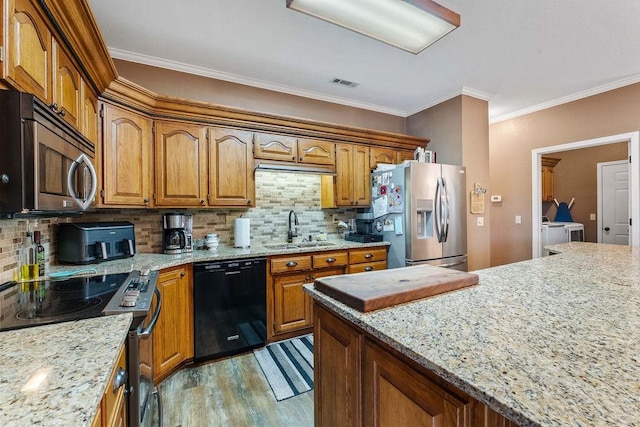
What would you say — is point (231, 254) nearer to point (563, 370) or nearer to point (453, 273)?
point (453, 273)

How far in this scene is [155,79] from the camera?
2.78m

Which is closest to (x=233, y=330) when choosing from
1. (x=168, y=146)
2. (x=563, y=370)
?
(x=168, y=146)

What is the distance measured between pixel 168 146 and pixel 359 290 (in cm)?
222

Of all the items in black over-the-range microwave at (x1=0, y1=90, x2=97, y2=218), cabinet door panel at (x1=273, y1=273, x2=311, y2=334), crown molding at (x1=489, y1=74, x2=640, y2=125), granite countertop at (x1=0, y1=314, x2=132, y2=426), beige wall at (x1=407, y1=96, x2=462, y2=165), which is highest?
crown molding at (x1=489, y1=74, x2=640, y2=125)

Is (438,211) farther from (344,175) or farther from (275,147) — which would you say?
(275,147)

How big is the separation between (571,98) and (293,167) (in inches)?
144

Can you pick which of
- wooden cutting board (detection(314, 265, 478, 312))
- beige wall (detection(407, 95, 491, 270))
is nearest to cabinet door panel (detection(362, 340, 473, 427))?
wooden cutting board (detection(314, 265, 478, 312))

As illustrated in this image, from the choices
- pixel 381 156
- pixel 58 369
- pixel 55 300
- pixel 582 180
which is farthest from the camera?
pixel 582 180

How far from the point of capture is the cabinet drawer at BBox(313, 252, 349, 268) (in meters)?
2.90

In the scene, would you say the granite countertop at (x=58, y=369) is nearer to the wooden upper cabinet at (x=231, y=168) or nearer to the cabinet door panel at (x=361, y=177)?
the wooden upper cabinet at (x=231, y=168)

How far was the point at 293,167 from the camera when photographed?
3098 millimetres

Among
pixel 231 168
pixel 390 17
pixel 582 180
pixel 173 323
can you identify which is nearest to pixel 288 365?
pixel 173 323

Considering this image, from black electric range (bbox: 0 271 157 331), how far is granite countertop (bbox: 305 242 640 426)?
87 cm

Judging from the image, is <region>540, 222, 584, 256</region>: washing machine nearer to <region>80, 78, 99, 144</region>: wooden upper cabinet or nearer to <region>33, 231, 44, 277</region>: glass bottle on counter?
<region>80, 78, 99, 144</region>: wooden upper cabinet
